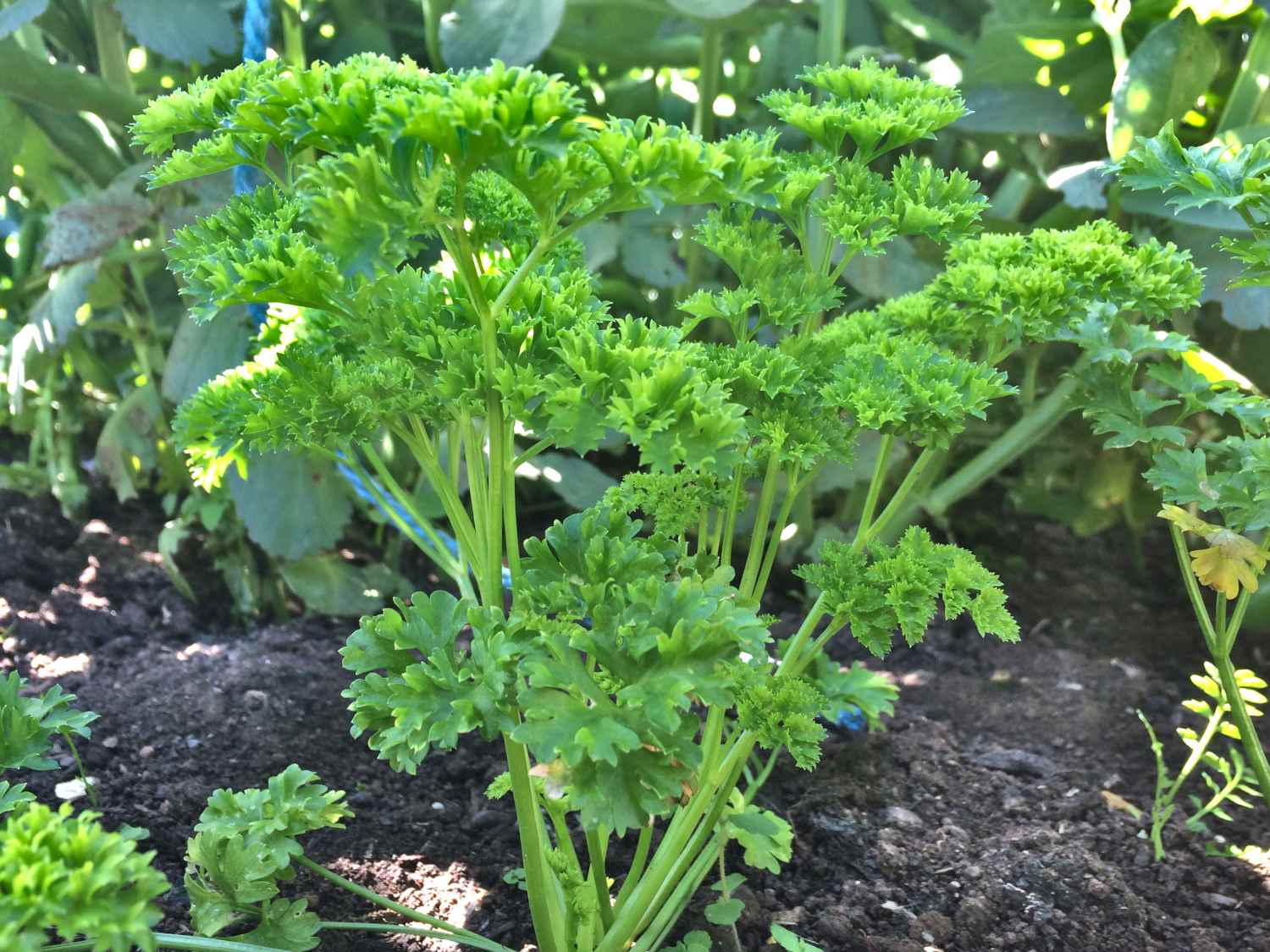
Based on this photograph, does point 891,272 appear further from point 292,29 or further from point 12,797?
point 12,797

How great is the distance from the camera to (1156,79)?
1.75 m

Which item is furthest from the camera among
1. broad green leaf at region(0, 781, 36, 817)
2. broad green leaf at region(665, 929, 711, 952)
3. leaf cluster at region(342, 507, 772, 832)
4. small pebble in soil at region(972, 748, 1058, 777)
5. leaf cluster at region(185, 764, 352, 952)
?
small pebble in soil at region(972, 748, 1058, 777)

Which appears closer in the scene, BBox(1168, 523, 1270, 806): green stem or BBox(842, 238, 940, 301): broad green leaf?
BBox(1168, 523, 1270, 806): green stem

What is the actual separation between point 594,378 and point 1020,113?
1.32 meters

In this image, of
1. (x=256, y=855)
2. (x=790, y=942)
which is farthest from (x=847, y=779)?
(x=256, y=855)

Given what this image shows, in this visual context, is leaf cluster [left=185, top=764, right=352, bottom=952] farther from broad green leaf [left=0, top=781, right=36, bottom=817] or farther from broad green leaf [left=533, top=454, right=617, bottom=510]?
broad green leaf [left=533, top=454, right=617, bottom=510]

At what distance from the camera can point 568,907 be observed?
108 centimetres

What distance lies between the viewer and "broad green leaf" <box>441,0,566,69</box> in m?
1.73

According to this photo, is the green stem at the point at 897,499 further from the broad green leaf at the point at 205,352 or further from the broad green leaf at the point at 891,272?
the broad green leaf at the point at 205,352

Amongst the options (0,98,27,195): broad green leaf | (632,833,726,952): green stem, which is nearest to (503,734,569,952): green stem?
(632,833,726,952): green stem

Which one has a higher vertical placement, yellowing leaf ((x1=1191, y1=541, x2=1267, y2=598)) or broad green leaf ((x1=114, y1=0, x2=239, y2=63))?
broad green leaf ((x1=114, y1=0, x2=239, y2=63))

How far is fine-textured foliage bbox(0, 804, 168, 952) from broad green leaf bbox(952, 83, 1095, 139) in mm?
1615

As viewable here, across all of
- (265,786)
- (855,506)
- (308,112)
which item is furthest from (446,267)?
(855,506)

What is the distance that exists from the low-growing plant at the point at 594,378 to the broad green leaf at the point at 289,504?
65cm
